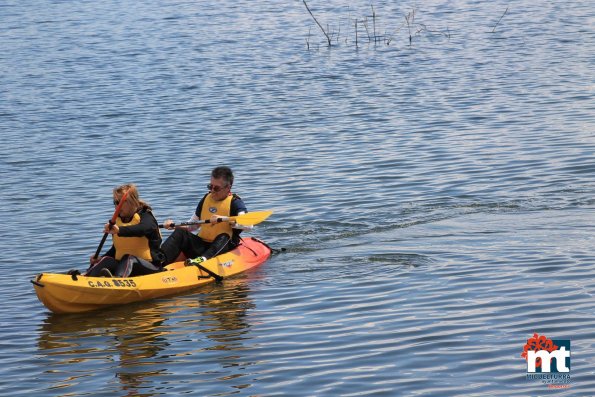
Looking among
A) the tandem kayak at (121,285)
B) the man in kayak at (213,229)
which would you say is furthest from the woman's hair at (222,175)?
the tandem kayak at (121,285)

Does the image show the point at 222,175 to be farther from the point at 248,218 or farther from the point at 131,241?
the point at 131,241

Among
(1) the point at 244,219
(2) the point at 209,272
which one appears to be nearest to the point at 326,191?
(1) the point at 244,219

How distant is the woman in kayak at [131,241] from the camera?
37.1 feet

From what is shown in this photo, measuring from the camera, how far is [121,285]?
11070 mm

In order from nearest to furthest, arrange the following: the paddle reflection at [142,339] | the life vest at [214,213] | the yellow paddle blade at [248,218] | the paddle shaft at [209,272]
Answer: the paddle reflection at [142,339], the paddle shaft at [209,272], the yellow paddle blade at [248,218], the life vest at [214,213]

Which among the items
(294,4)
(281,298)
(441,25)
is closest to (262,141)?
(281,298)

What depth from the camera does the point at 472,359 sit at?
8.90m

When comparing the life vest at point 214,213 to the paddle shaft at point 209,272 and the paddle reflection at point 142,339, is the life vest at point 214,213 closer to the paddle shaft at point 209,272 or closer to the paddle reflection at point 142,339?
the paddle shaft at point 209,272

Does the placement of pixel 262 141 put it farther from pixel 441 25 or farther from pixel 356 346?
pixel 441 25

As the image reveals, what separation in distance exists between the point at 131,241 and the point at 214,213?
1.30 meters

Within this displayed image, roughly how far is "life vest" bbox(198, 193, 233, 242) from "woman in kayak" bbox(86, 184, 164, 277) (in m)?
1.00

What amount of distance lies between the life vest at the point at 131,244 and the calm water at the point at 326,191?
0.58 metres

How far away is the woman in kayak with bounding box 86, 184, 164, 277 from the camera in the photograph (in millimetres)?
11320

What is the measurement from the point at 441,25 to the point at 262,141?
13.1m
